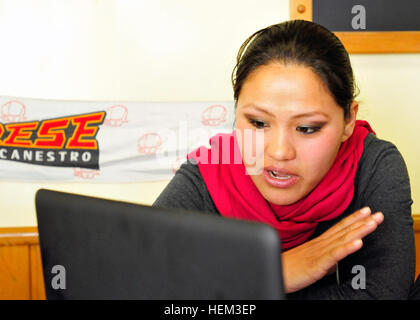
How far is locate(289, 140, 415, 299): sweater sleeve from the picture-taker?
888 millimetres

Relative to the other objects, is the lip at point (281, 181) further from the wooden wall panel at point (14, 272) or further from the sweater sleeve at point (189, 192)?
the wooden wall panel at point (14, 272)

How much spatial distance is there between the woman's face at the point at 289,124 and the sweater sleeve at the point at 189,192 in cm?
18

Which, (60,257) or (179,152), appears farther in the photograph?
(179,152)

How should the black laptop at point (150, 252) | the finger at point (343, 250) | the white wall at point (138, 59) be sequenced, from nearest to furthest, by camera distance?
1. the black laptop at point (150, 252)
2. the finger at point (343, 250)
3. the white wall at point (138, 59)

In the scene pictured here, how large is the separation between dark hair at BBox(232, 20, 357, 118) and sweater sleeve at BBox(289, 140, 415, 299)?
16 cm

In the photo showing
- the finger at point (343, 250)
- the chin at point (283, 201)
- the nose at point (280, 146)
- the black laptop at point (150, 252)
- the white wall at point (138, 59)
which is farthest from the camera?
the white wall at point (138, 59)

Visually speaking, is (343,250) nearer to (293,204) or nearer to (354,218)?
(354,218)

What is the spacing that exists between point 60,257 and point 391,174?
749 millimetres

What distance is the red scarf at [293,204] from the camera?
41.1 inches

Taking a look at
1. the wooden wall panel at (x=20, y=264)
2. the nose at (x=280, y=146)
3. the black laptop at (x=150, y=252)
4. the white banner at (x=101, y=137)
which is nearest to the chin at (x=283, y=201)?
the nose at (x=280, y=146)

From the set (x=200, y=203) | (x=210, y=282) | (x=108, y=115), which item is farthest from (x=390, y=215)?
(x=108, y=115)

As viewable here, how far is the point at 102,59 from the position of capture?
1.88 metres

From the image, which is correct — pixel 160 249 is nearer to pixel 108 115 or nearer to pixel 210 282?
pixel 210 282

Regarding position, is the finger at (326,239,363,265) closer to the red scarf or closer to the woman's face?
the woman's face
